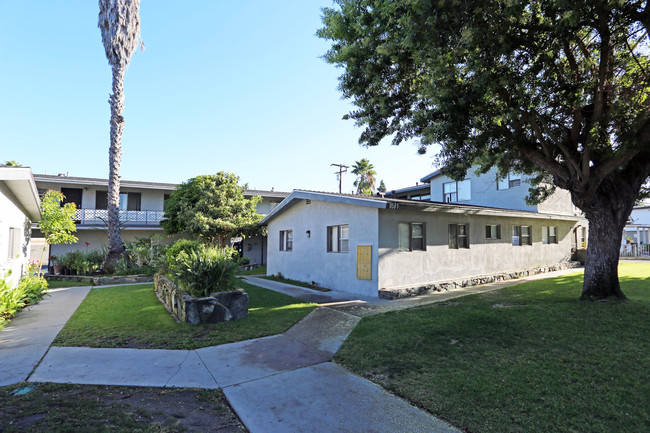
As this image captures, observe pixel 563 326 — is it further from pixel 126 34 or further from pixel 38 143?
pixel 38 143

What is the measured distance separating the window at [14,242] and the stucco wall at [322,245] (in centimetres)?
938

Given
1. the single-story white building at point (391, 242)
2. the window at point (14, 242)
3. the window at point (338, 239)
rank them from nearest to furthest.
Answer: the window at point (14, 242)
the single-story white building at point (391, 242)
the window at point (338, 239)

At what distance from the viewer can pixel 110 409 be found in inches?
137

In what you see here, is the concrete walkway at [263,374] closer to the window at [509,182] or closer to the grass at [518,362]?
the grass at [518,362]

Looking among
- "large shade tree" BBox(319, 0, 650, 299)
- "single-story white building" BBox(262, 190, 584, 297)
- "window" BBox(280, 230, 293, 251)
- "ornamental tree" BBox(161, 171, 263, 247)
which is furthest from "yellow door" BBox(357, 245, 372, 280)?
"ornamental tree" BBox(161, 171, 263, 247)

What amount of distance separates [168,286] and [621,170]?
495 inches

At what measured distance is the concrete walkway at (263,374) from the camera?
343 cm

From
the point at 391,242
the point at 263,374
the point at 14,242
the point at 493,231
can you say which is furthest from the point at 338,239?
the point at 14,242

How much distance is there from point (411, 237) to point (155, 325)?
816cm

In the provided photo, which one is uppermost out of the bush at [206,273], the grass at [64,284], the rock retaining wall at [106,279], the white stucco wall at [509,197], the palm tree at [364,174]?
the palm tree at [364,174]

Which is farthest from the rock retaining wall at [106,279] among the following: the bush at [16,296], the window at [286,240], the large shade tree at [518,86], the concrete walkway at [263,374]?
the large shade tree at [518,86]

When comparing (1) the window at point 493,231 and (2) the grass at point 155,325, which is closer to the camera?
(2) the grass at point 155,325

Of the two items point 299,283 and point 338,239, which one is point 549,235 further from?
point 299,283

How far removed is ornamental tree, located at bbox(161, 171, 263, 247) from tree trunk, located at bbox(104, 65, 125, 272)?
3388 millimetres
